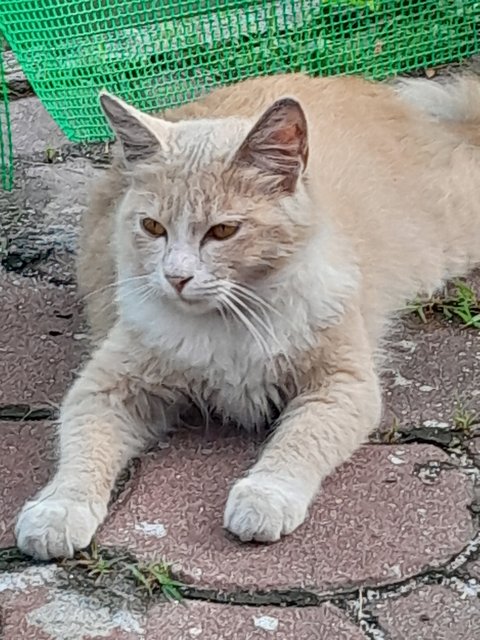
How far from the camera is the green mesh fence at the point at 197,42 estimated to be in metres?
4.28

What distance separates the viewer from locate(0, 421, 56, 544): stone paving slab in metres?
2.68

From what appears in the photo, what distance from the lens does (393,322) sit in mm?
3438

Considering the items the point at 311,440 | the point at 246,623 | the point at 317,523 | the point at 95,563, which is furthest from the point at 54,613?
the point at 311,440

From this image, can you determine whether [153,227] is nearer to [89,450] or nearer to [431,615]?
[89,450]

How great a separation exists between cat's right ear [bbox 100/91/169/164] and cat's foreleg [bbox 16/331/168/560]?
0.48m

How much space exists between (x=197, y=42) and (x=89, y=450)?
2.22 meters

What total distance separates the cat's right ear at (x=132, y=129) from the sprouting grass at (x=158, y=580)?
969 mm

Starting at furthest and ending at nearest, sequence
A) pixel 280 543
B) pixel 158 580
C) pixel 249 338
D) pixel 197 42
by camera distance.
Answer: pixel 197 42, pixel 249 338, pixel 280 543, pixel 158 580

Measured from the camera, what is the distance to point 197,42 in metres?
4.44

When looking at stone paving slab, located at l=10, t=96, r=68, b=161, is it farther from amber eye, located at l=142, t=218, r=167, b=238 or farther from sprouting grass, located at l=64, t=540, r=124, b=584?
sprouting grass, located at l=64, t=540, r=124, b=584

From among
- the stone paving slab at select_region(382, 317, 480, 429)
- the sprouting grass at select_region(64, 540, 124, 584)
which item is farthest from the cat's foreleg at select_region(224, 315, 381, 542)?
the sprouting grass at select_region(64, 540, 124, 584)

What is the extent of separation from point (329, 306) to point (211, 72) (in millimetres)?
1979

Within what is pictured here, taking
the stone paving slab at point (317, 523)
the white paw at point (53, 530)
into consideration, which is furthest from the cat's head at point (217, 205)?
the white paw at point (53, 530)

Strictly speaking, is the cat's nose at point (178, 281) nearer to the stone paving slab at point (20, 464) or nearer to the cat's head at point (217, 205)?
the cat's head at point (217, 205)
